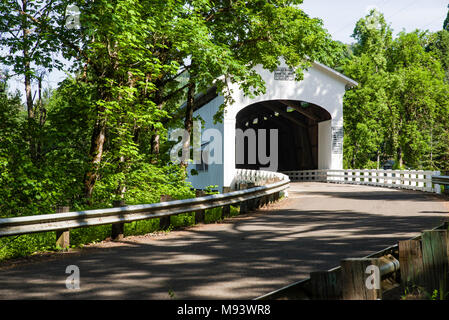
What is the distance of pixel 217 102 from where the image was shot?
25594 millimetres

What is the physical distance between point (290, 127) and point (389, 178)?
1455cm

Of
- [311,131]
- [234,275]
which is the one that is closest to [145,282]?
[234,275]

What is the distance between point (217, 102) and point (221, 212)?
15.0m

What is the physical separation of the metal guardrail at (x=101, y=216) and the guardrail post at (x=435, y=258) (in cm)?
464

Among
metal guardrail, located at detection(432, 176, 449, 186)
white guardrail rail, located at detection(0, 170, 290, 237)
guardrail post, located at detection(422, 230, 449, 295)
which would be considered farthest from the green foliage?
guardrail post, located at detection(422, 230, 449, 295)

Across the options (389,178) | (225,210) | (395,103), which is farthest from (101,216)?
(395,103)

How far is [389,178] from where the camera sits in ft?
76.6

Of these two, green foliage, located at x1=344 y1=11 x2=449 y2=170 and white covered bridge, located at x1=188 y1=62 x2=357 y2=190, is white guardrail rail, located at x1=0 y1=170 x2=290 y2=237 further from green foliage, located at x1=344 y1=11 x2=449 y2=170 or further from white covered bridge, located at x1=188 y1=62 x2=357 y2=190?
green foliage, located at x1=344 y1=11 x2=449 y2=170

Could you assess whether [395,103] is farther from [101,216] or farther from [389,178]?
[101,216]

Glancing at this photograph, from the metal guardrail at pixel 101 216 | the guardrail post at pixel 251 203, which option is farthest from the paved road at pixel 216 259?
the guardrail post at pixel 251 203

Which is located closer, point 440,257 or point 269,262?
point 440,257

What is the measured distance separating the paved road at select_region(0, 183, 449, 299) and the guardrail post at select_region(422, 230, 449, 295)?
4.16 feet

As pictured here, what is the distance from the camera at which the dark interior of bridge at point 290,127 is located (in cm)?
3041
